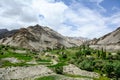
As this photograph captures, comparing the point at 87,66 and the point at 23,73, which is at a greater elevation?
the point at 87,66

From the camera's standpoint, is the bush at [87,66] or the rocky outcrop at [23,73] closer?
the rocky outcrop at [23,73]

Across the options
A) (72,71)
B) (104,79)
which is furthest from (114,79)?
(72,71)

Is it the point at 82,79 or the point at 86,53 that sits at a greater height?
the point at 86,53

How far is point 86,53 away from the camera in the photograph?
182 m

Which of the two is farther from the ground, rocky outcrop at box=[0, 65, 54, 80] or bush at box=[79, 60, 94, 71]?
bush at box=[79, 60, 94, 71]

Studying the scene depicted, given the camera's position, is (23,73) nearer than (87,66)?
Yes

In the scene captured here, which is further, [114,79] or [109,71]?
[109,71]

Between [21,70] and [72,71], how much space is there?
2008 cm

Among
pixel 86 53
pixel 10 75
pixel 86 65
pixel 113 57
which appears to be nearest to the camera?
pixel 10 75

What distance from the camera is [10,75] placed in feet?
327

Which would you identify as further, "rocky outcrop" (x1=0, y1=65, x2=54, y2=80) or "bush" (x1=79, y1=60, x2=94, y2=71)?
"bush" (x1=79, y1=60, x2=94, y2=71)

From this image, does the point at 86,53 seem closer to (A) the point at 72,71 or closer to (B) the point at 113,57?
(B) the point at 113,57

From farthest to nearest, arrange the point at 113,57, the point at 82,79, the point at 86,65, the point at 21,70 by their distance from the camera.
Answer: the point at 113,57
the point at 86,65
the point at 21,70
the point at 82,79

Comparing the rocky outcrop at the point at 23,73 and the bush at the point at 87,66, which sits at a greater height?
the bush at the point at 87,66
